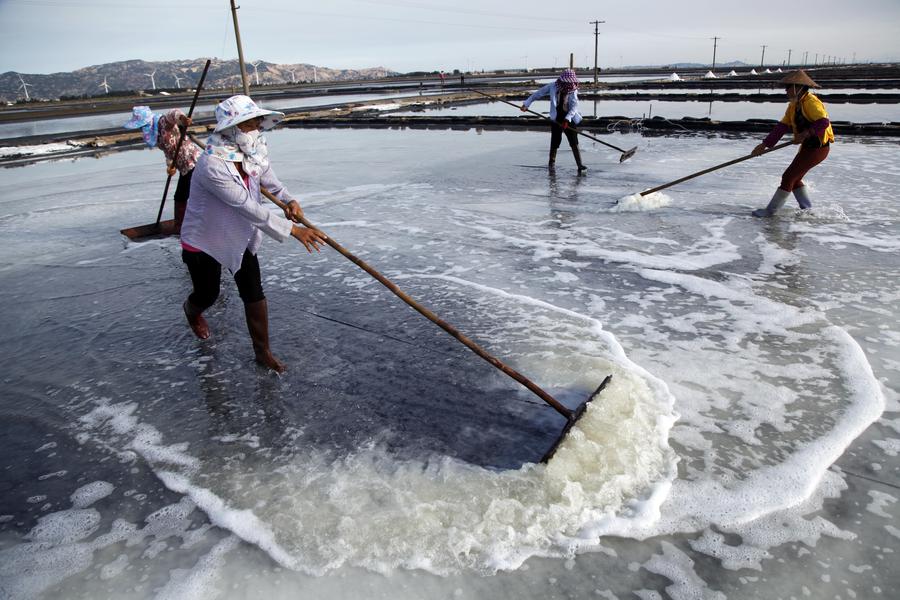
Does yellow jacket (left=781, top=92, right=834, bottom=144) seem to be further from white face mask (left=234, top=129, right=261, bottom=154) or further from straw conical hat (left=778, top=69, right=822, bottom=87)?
white face mask (left=234, top=129, right=261, bottom=154)

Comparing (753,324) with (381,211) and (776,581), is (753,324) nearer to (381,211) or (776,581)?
(776,581)

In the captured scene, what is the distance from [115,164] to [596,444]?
14.0m

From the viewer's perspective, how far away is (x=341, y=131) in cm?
1875

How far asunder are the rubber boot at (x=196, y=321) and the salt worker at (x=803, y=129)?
6.04m

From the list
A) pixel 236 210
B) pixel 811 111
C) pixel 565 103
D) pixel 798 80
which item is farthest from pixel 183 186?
pixel 811 111

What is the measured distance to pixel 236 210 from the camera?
3.07 metres

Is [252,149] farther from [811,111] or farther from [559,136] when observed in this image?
[559,136]

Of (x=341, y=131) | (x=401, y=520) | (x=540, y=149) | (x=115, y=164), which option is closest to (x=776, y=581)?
(x=401, y=520)

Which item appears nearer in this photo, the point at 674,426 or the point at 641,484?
the point at 641,484

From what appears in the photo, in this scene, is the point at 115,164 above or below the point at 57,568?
above

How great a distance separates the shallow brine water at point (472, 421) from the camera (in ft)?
6.92

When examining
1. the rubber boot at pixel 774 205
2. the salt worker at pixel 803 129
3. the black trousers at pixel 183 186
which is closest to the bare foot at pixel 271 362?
the black trousers at pixel 183 186

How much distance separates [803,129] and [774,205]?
2.86 feet

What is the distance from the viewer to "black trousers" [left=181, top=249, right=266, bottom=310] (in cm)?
329
